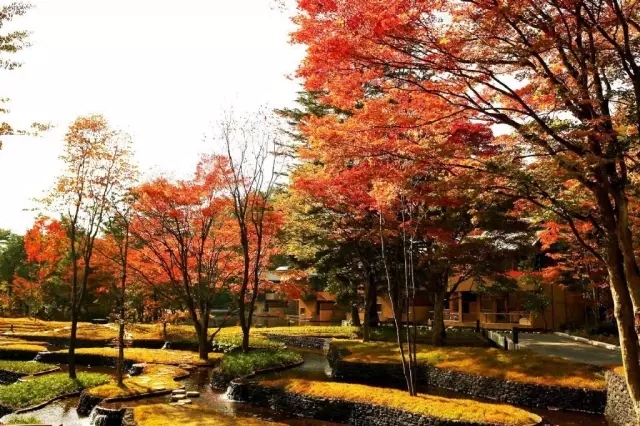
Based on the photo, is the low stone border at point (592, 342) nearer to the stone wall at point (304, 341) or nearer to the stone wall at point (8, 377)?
the stone wall at point (304, 341)

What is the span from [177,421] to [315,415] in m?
3.91

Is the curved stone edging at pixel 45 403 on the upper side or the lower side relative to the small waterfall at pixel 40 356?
lower

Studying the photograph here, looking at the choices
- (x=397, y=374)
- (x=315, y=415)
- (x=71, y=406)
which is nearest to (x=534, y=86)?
(x=315, y=415)

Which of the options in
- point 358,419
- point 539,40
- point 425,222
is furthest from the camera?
point 425,222

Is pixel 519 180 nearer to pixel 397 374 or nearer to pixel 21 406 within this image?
pixel 397 374

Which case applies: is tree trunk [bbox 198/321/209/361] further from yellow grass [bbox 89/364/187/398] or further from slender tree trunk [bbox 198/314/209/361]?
yellow grass [bbox 89/364/187/398]

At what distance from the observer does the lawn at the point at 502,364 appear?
15070 millimetres

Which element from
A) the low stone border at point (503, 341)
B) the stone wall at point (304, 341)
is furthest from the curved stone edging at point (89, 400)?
the stone wall at point (304, 341)

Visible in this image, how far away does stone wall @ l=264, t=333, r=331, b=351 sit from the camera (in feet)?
96.1

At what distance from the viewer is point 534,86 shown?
1059 cm

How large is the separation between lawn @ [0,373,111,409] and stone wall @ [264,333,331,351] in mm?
14116

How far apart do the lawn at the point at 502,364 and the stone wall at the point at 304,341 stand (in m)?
7.55

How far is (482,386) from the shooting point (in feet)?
53.7

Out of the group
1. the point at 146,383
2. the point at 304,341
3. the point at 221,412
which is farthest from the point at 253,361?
the point at 304,341
